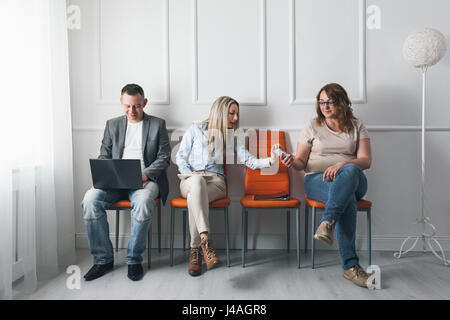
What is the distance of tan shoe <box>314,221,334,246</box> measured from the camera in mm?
1769

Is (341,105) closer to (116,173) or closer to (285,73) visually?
(285,73)

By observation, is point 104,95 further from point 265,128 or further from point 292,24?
point 292,24

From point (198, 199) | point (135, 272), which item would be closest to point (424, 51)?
point (198, 199)

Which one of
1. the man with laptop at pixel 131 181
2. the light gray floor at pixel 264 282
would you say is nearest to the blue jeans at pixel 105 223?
the man with laptop at pixel 131 181

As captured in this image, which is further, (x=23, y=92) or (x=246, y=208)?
(x=246, y=208)

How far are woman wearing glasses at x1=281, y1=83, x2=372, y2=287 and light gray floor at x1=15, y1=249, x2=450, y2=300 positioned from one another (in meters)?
0.19

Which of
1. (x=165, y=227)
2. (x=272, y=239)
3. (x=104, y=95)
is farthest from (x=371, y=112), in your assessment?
(x=104, y=95)

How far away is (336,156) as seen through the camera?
226 centimetres

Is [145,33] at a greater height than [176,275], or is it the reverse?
[145,33]

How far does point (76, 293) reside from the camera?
1.82 m

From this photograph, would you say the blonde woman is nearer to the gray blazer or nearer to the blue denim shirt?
the blue denim shirt

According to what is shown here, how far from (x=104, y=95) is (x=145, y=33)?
0.59 m

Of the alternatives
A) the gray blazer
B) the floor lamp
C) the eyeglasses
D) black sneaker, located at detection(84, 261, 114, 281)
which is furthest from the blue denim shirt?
the floor lamp

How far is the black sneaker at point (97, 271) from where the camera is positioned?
2.02 m
